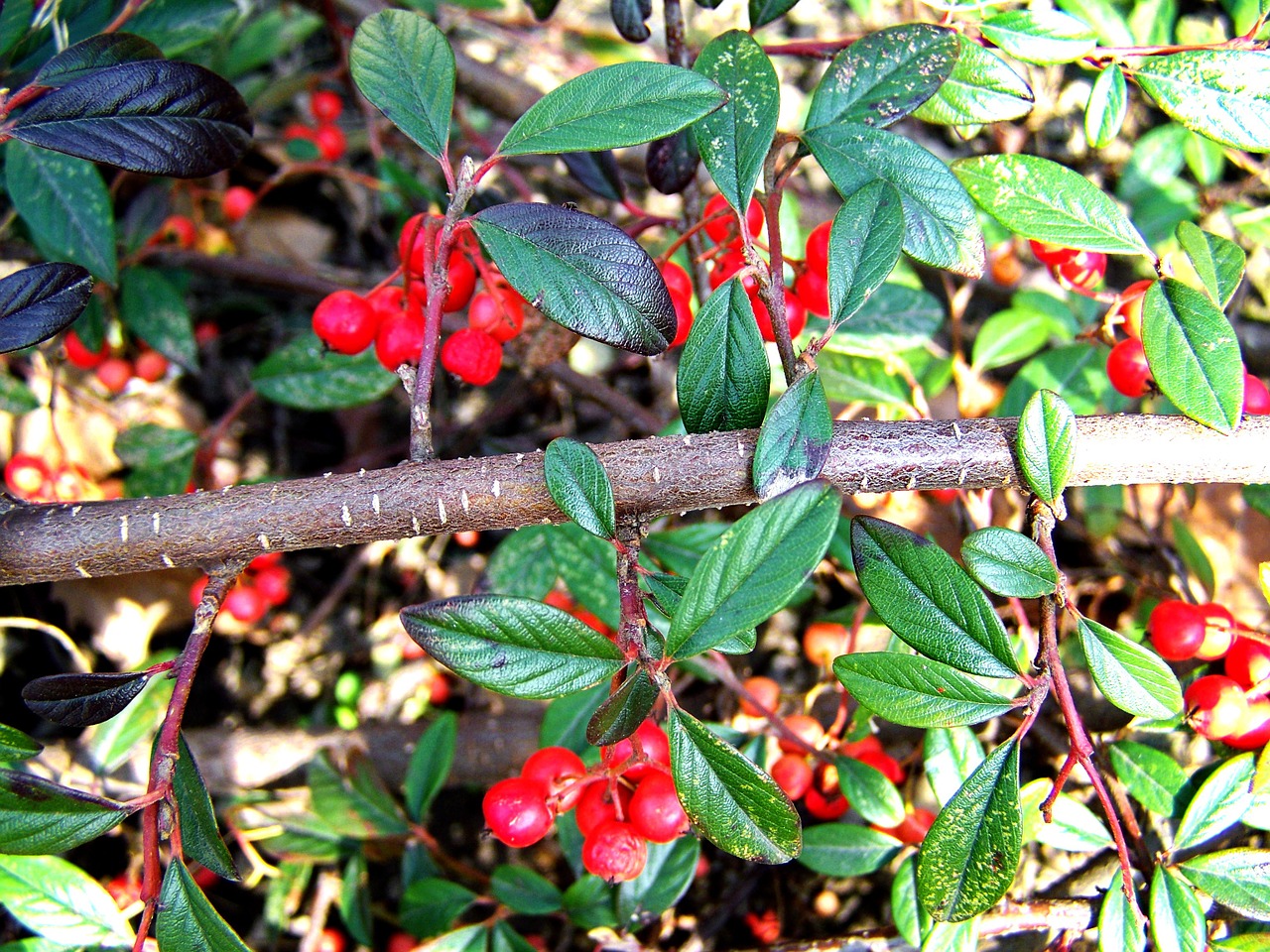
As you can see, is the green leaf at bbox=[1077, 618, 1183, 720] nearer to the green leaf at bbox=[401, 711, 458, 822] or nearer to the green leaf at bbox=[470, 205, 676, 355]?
the green leaf at bbox=[470, 205, 676, 355]

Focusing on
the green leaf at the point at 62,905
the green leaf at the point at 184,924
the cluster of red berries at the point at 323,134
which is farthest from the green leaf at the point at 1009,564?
the cluster of red berries at the point at 323,134

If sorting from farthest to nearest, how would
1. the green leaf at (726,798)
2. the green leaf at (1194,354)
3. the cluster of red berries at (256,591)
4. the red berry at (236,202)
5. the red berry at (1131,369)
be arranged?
the red berry at (236,202) < the cluster of red berries at (256,591) < the red berry at (1131,369) < the green leaf at (1194,354) < the green leaf at (726,798)

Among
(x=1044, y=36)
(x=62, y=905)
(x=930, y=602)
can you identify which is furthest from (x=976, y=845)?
(x=62, y=905)

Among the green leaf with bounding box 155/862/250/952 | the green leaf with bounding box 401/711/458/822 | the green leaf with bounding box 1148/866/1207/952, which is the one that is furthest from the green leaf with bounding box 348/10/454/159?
the green leaf with bounding box 1148/866/1207/952

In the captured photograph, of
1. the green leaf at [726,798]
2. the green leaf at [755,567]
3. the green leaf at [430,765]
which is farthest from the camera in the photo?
the green leaf at [430,765]

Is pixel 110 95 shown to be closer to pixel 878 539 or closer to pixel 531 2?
pixel 531 2

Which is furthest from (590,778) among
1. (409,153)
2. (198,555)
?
(409,153)

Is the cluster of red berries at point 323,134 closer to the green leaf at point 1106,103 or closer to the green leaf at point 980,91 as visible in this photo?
the green leaf at point 980,91
